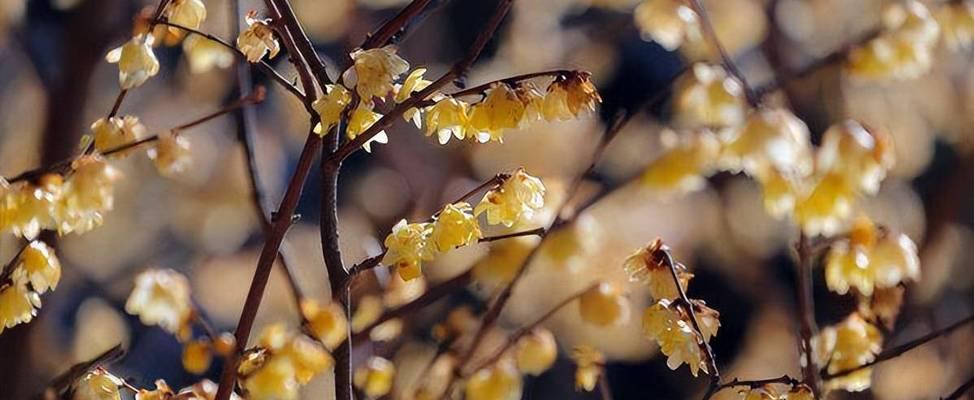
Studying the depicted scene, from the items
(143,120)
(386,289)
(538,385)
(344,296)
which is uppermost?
(344,296)

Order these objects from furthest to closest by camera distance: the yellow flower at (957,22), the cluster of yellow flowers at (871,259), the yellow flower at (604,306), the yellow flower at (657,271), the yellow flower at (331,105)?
1. the yellow flower at (957,22)
2. the yellow flower at (604,306)
3. the cluster of yellow flowers at (871,259)
4. the yellow flower at (657,271)
5. the yellow flower at (331,105)

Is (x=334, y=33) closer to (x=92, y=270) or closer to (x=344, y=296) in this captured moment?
(x=92, y=270)

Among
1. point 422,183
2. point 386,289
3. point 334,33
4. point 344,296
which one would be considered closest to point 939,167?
point 422,183

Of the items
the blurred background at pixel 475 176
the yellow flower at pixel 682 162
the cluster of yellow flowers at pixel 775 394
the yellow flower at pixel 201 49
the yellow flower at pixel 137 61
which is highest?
the yellow flower at pixel 137 61

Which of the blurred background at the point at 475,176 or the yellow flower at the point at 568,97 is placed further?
the blurred background at the point at 475,176

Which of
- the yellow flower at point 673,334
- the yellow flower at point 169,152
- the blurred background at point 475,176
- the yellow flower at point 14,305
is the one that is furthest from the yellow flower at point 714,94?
the blurred background at point 475,176

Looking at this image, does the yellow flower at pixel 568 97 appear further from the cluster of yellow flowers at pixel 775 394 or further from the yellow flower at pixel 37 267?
the yellow flower at pixel 37 267

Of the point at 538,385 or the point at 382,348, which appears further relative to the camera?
the point at 538,385
